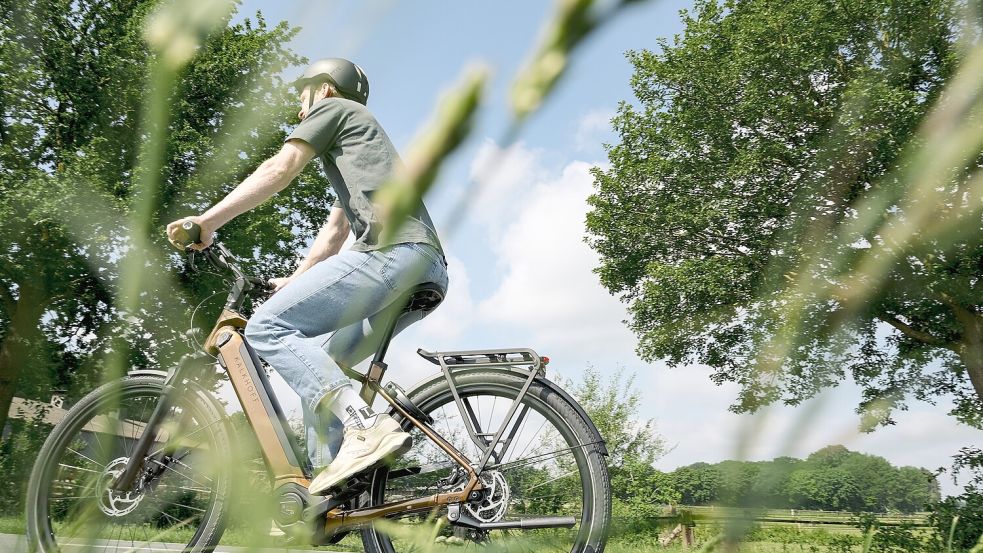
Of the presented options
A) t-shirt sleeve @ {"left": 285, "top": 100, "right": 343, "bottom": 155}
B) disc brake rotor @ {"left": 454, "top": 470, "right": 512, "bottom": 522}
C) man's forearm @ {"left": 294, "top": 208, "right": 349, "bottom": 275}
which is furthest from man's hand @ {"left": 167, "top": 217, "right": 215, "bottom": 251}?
disc brake rotor @ {"left": 454, "top": 470, "right": 512, "bottom": 522}

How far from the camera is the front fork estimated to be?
8.73ft


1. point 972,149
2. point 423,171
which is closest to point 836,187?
point 972,149

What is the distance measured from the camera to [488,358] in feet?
8.43

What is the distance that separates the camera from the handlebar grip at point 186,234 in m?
2.28

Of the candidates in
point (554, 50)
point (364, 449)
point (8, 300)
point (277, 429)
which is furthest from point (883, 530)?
point (8, 300)

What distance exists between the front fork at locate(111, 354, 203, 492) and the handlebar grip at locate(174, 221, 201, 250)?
740 millimetres

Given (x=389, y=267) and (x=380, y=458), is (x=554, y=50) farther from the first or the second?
(x=380, y=458)

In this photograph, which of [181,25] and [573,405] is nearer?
[181,25]

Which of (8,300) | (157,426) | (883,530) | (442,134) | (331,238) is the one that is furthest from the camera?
(8,300)

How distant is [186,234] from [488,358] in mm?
1035

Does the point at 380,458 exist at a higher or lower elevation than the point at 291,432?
lower

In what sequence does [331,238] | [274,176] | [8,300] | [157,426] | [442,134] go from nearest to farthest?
1. [442,134]
2. [274,176]
3. [157,426]
4. [331,238]
5. [8,300]

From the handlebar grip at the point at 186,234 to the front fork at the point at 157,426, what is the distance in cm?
74

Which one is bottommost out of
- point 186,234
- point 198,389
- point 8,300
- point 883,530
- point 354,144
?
point 883,530
